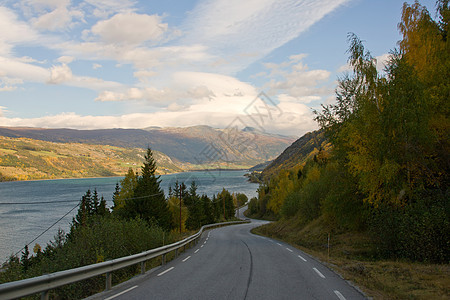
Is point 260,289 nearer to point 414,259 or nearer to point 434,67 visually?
point 414,259

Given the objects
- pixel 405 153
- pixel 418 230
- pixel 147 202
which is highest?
pixel 405 153

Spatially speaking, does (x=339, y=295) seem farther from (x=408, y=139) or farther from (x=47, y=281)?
(x=408, y=139)

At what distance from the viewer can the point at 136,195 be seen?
167 feet

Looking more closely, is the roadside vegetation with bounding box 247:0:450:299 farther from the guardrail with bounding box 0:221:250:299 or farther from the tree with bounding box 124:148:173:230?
the tree with bounding box 124:148:173:230

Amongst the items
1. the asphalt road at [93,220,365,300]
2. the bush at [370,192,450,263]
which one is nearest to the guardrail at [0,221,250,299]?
the asphalt road at [93,220,365,300]

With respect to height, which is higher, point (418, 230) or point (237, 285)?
point (418, 230)

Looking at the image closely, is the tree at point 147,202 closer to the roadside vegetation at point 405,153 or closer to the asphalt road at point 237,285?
the roadside vegetation at point 405,153

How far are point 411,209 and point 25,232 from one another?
65.6 meters

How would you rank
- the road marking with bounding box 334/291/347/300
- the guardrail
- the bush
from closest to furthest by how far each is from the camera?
the guardrail < the road marking with bounding box 334/291/347/300 < the bush

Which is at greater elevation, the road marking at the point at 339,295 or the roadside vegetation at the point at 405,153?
the roadside vegetation at the point at 405,153

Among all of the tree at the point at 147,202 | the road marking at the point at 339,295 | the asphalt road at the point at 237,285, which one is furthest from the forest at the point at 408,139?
the tree at the point at 147,202

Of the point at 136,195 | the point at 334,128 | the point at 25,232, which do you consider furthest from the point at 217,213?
the point at 334,128

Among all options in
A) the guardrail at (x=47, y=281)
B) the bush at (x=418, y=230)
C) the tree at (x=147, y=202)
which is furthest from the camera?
the tree at (x=147, y=202)

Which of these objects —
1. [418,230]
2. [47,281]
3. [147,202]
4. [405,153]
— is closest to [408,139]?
[405,153]
